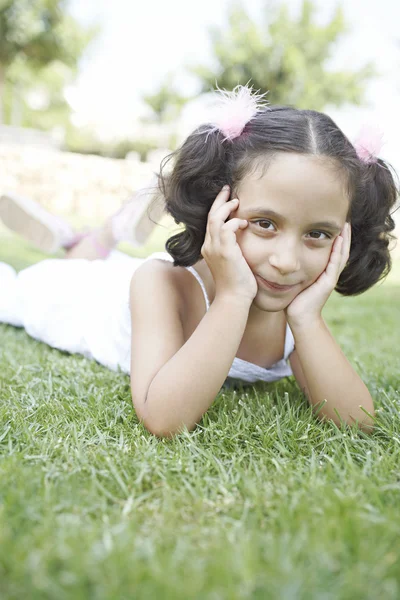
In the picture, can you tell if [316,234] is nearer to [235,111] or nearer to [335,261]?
[335,261]

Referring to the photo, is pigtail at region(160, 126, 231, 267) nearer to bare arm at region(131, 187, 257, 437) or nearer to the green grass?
bare arm at region(131, 187, 257, 437)

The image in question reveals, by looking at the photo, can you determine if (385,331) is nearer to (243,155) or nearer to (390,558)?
(243,155)

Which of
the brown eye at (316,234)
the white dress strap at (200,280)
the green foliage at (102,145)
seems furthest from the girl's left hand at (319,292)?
the green foliage at (102,145)

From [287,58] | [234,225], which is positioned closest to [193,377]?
[234,225]

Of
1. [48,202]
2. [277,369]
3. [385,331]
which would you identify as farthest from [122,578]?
[48,202]

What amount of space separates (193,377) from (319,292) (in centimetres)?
54

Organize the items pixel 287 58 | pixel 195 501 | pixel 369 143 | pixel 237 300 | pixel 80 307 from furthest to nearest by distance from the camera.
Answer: pixel 287 58 → pixel 80 307 → pixel 369 143 → pixel 237 300 → pixel 195 501

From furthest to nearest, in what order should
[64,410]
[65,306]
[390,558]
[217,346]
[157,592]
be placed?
[65,306]
[64,410]
[217,346]
[390,558]
[157,592]

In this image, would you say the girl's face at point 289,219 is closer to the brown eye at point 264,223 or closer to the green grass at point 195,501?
the brown eye at point 264,223

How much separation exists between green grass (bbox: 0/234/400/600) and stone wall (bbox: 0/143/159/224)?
9400mm

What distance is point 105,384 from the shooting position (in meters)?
2.31

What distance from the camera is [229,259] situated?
1.87 meters

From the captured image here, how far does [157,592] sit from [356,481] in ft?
2.06

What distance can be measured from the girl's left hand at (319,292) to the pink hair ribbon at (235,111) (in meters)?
0.51
